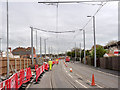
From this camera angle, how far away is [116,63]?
31.3 meters

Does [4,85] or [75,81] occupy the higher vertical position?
[4,85]

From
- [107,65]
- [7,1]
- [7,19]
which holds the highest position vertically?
[7,1]

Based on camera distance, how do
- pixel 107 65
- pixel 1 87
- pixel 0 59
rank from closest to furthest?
pixel 1 87 → pixel 0 59 → pixel 107 65

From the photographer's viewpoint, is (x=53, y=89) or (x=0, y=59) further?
(x=0, y=59)

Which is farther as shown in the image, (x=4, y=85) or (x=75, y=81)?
(x=75, y=81)

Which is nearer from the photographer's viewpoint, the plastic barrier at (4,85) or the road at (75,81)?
the plastic barrier at (4,85)

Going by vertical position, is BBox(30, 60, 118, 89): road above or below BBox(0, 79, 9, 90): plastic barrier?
below

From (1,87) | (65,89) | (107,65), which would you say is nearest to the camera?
(1,87)

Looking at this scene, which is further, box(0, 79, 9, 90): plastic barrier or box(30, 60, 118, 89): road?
box(30, 60, 118, 89): road

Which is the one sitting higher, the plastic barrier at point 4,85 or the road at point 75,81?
the plastic barrier at point 4,85

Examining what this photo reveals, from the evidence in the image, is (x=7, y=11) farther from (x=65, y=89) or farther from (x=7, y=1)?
Answer: (x=65, y=89)

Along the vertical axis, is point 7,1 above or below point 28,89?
above

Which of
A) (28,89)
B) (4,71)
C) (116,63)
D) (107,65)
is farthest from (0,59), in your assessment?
(107,65)

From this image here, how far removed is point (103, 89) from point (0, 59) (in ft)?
37.5
